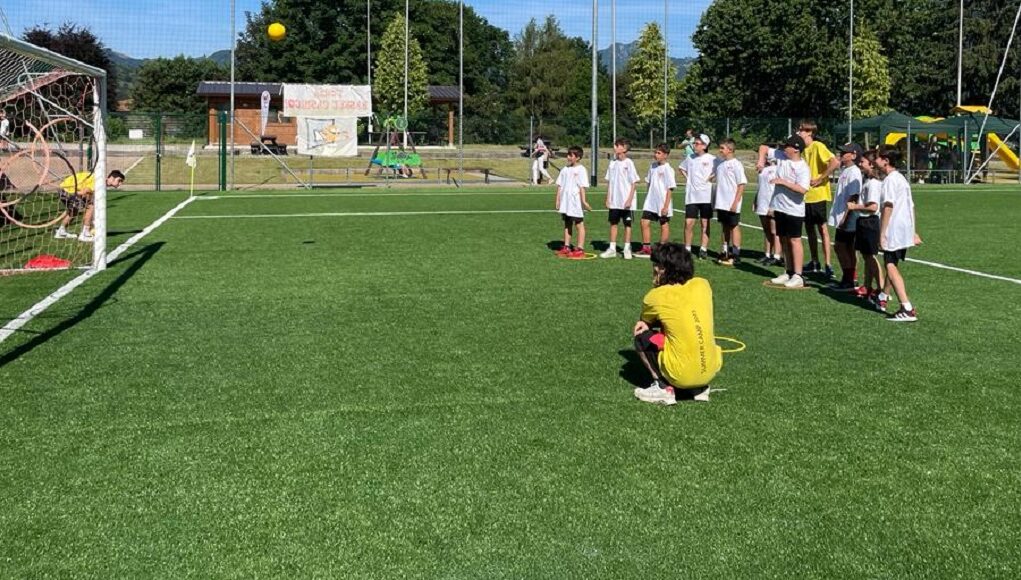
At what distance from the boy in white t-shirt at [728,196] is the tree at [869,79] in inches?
1928

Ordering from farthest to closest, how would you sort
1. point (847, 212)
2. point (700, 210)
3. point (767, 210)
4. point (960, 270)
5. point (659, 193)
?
point (700, 210) → point (659, 193) → point (767, 210) → point (960, 270) → point (847, 212)

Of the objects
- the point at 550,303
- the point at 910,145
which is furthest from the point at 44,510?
the point at 910,145

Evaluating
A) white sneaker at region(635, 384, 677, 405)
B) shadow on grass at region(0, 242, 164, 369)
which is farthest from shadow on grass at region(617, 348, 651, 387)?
shadow on grass at region(0, 242, 164, 369)

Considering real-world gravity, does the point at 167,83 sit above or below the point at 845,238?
above

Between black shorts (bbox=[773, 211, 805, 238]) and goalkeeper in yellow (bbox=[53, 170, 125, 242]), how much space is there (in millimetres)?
10075

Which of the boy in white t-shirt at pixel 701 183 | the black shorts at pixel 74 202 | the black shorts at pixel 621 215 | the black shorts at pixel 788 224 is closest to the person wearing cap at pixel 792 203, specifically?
the black shorts at pixel 788 224

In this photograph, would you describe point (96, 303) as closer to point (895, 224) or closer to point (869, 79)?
point (895, 224)

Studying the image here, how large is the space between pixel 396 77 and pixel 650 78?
2152 cm

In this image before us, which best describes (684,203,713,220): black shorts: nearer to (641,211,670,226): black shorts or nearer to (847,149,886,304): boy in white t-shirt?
(641,211,670,226): black shorts

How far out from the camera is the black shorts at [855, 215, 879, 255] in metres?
10.1

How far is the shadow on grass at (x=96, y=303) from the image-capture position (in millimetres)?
7645

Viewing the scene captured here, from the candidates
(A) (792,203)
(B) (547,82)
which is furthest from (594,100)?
(B) (547,82)

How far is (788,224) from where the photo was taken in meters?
11.6

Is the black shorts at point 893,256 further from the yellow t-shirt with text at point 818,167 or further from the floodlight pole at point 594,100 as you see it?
the floodlight pole at point 594,100
